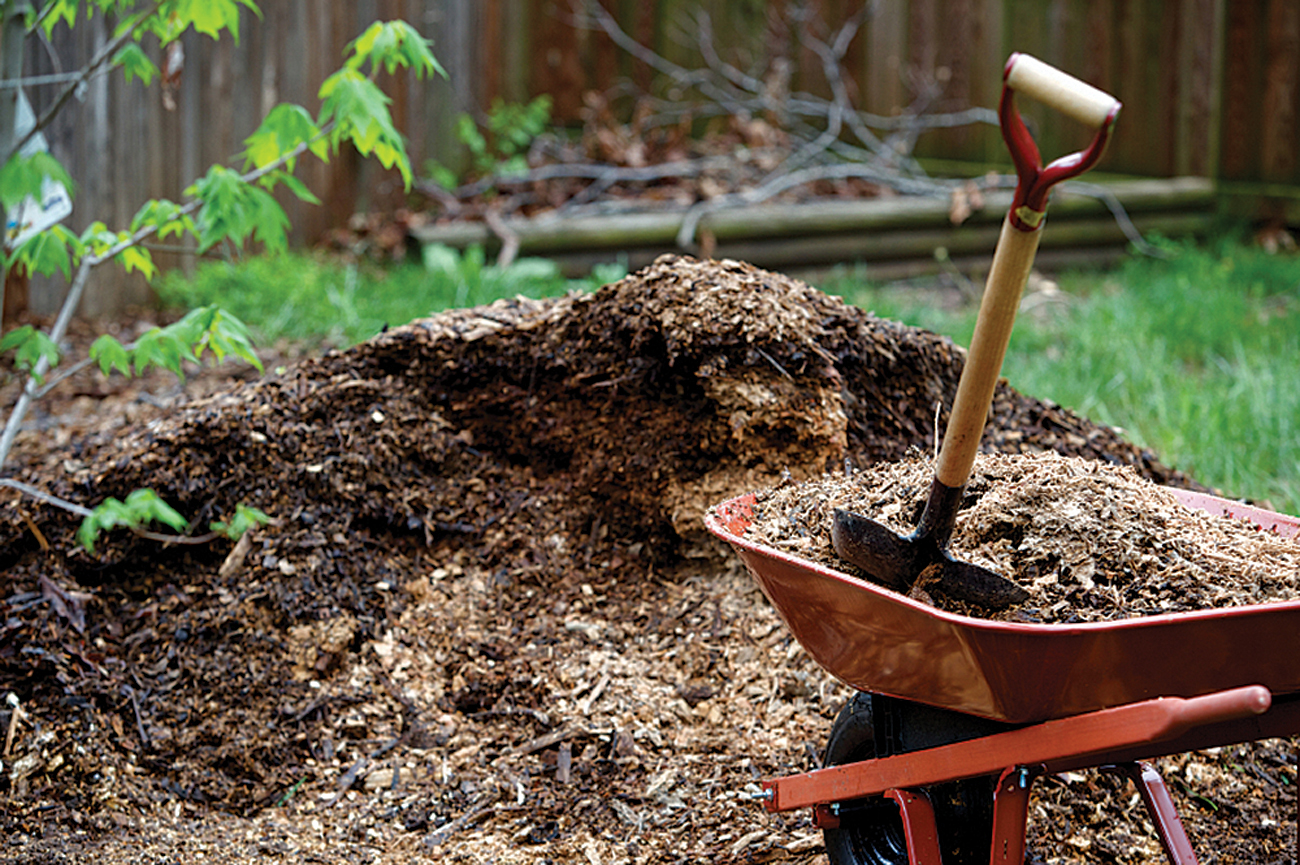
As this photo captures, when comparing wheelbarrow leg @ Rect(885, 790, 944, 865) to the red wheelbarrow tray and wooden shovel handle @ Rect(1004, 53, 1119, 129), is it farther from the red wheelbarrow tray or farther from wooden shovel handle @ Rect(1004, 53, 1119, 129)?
wooden shovel handle @ Rect(1004, 53, 1119, 129)

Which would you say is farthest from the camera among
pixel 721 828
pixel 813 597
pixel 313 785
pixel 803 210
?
pixel 803 210

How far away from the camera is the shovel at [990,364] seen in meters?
1.19

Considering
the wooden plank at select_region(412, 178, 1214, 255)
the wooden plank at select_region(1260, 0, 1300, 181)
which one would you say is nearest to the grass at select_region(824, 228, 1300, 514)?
the wooden plank at select_region(412, 178, 1214, 255)

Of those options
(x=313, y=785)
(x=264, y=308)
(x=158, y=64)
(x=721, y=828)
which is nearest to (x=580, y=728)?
(x=721, y=828)

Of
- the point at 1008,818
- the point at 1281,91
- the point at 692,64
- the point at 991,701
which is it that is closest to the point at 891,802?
the point at 1008,818

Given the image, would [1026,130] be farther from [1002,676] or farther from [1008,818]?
[1008,818]

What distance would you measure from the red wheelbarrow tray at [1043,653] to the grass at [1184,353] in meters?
1.97

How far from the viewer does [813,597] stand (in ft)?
4.95

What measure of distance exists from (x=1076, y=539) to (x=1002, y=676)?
332 millimetres

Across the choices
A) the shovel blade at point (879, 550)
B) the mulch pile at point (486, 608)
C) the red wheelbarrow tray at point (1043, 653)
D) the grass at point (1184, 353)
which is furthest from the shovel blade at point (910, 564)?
the grass at point (1184, 353)

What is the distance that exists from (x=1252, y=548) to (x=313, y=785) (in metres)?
1.79

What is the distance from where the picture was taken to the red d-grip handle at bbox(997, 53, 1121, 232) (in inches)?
45.4

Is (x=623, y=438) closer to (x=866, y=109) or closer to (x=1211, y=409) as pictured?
(x=1211, y=409)

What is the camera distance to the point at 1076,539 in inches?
61.5
